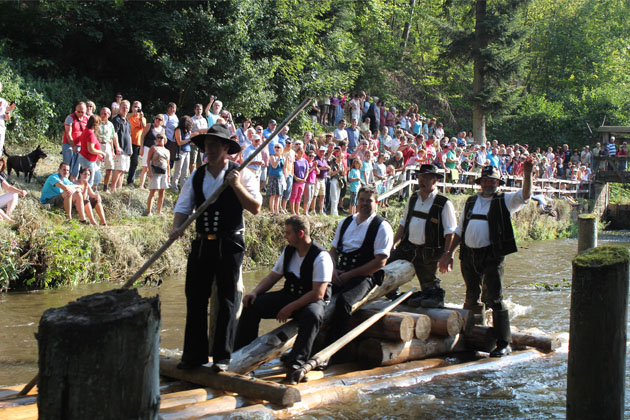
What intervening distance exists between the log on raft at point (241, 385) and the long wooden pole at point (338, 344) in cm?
53

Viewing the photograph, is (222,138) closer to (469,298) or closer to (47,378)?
(47,378)

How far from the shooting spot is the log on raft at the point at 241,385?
17.8ft

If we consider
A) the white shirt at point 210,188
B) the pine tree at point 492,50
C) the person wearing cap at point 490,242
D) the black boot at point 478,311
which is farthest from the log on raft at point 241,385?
the pine tree at point 492,50

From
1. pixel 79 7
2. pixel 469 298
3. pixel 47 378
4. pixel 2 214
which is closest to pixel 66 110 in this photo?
pixel 79 7

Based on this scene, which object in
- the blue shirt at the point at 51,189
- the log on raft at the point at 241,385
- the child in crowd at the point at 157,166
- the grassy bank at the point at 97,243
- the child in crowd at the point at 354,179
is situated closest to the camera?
the log on raft at the point at 241,385

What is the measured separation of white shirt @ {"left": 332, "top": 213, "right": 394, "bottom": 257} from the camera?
7.21 metres

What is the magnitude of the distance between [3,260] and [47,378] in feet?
30.1

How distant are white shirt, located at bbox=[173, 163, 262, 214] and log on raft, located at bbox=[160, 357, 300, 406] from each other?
1.41m

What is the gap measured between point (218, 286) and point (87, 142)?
317 inches

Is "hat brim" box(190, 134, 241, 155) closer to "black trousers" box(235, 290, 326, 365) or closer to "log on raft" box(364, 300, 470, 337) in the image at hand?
"black trousers" box(235, 290, 326, 365)

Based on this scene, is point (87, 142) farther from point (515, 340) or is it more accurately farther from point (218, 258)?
Answer: point (515, 340)

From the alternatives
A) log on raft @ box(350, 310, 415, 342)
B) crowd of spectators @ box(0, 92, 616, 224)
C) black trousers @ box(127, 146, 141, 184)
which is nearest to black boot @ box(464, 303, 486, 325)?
log on raft @ box(350, 310, 415, 342)

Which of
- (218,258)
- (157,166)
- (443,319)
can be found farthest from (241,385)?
(157,166)

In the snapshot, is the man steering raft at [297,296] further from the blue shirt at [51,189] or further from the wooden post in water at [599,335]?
the blue shirt at [51,189]
